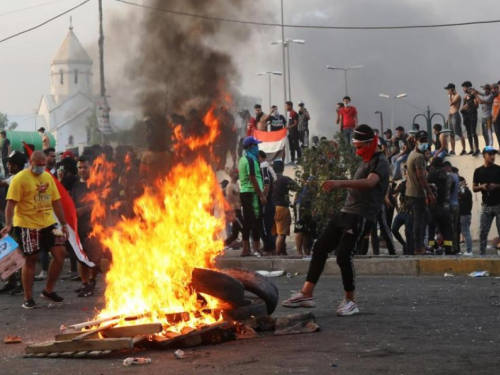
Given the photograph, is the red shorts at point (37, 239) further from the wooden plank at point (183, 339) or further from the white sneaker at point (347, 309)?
the wooden plank at point (183, 339)

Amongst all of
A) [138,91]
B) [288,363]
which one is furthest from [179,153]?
[288,363]

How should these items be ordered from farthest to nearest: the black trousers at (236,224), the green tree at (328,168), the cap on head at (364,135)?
the black trousers at (236,224), the green tree at (328,168), the cap on head at (364,135)

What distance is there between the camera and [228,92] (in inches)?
395

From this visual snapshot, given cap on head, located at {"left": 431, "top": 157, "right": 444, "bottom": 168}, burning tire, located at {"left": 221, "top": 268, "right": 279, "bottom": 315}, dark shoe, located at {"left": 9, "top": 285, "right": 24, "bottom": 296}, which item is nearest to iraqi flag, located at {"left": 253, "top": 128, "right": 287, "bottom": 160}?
cap on head, located at {"left": 431, "top": 157, "right": 444, "bottom": 168}

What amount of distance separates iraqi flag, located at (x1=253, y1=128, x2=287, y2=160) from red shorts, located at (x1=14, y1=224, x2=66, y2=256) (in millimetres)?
13688

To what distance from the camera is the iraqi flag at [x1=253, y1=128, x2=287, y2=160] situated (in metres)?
23.9

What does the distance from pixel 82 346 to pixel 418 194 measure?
8703 mm

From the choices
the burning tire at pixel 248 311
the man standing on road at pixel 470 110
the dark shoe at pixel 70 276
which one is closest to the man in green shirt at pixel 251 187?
the dark shoe at pixel 70 276

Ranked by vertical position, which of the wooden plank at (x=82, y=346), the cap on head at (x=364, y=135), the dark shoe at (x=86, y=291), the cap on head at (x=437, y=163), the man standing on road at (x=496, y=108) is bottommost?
the wooden plank at (x=82, y=346)

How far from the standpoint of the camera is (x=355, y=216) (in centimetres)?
869

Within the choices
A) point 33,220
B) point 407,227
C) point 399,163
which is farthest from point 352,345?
point 399,163

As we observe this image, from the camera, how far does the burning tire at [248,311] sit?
7.91 meters

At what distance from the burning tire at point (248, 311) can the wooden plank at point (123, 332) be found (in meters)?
0.98

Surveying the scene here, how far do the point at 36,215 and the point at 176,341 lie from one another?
387cm
